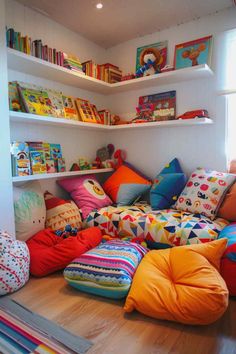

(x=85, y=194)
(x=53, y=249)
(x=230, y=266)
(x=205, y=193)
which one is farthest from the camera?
(x=85, y=194)

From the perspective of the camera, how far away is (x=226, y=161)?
2508 mm

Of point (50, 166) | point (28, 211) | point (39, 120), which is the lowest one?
point (28, 211)

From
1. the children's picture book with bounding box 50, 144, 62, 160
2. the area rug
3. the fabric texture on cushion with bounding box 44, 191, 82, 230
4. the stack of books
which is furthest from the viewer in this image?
the children's picture book with bounding box 50, 144, 62, 160

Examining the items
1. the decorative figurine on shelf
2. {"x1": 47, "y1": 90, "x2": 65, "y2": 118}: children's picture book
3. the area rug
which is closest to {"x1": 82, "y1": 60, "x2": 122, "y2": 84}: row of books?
{"x1": 47, "y1": 90, "x2": 65, "y2": 118}: children's picture book

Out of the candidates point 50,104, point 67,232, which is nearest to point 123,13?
point 50,104

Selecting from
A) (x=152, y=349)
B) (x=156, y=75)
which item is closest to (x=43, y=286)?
(x=152, y=349)

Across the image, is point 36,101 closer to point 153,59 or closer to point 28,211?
point 28,211

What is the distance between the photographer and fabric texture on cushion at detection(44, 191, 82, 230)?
2.34 m

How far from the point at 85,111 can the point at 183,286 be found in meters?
2.05

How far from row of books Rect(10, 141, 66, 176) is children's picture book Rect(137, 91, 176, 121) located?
43.5 inches

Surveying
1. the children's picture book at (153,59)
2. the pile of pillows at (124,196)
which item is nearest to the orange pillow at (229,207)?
the pile of pillows at (124,196)

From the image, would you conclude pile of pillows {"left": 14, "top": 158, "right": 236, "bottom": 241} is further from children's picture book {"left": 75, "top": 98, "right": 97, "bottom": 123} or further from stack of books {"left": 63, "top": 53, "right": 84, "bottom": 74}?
stack of books {"left": 63, "top": 53, "right": 84, "bottom": 74}

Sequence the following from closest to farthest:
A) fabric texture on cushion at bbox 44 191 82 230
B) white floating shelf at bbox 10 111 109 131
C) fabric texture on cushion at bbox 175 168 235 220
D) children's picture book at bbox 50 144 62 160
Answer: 1. white floating shelf at bbox 10 111 109 131
2. fabric texture on cushion at bbox 175 168 235 220
3. fabric texture on cushion at bbox 44 191 82 230
4. children's picture book at bbox 50 144 62 160

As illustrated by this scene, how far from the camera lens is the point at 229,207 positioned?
217cm
